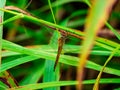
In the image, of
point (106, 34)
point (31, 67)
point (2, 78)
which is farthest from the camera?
point (31, 67)

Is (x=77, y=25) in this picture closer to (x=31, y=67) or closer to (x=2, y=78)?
(x=31, y=67)

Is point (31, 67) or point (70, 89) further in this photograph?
point (31, 67)

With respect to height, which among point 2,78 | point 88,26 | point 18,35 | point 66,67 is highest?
point 18,35

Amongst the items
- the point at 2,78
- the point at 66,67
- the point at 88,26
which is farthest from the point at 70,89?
the point at 88,26

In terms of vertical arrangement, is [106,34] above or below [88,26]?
above

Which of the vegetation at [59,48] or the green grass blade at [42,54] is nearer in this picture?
the vegetation at [59,48]

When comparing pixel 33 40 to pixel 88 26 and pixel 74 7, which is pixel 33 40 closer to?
pixel 74 7

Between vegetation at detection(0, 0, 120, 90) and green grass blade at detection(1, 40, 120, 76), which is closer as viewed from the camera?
vegetation at detection(0, 0, 120, 90)

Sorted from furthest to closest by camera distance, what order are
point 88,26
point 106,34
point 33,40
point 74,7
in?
point 74,7 → point 33,40 → point 106,34 → point 88,26
